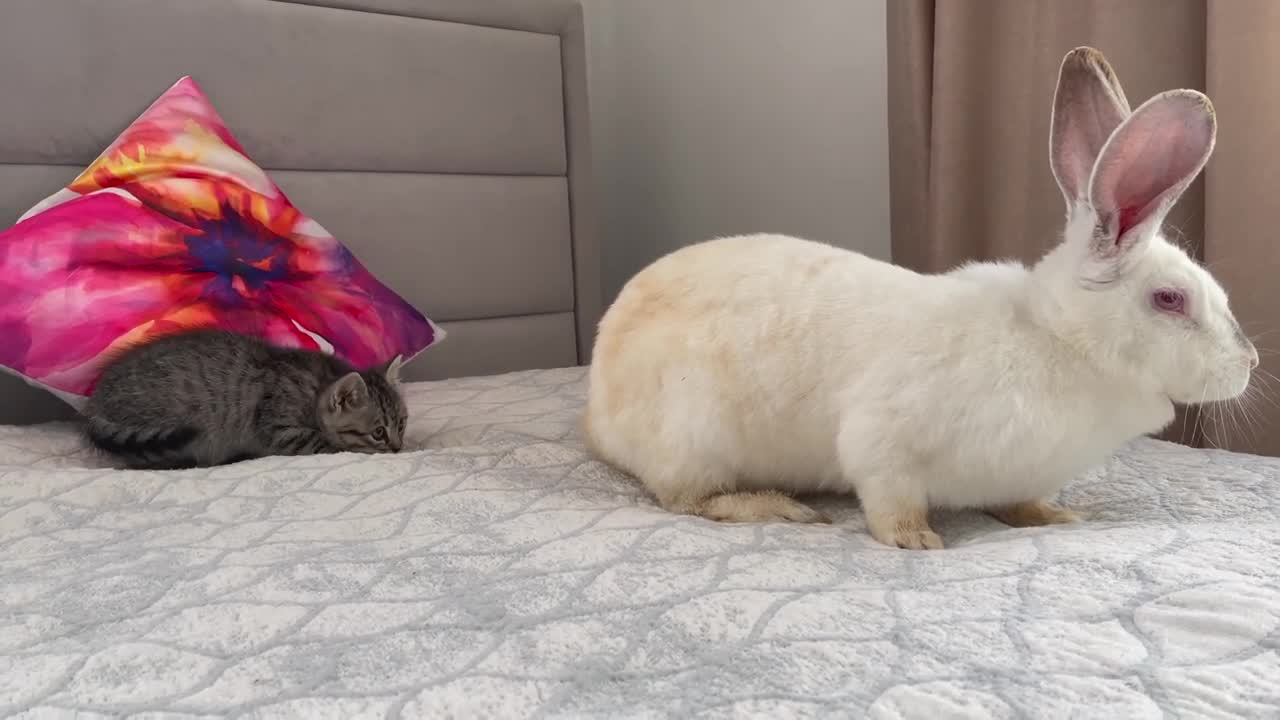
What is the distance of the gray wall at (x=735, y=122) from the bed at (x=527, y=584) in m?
0.98

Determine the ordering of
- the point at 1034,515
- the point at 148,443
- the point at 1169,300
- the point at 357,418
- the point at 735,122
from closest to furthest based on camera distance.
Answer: the point at 1169,300 → the point at 1034,515 → the point at 148,443 → the point at 357,418 → the point at 735,122

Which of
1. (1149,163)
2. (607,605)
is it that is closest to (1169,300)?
(1149,163)

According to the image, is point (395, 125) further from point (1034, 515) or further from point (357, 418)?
point (1034, 515)

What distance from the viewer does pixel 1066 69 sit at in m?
1.02

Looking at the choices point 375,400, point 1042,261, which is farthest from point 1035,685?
point 375,400

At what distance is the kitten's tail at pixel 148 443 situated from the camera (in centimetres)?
160

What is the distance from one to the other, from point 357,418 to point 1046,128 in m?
1.46

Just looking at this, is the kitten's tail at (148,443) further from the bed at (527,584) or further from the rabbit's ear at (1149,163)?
the rabbit's ear at (1149,163)

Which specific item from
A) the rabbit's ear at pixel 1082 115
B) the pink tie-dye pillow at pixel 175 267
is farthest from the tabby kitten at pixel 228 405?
the rabbit's ear at pixel 1082 115

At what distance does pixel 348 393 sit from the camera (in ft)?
5.68

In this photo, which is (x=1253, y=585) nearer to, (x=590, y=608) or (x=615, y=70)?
(x=590, y=608)

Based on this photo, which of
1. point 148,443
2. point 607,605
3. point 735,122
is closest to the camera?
point 607,605

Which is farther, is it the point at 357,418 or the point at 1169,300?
the point at 357,418

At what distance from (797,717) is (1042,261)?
2.33 feet
